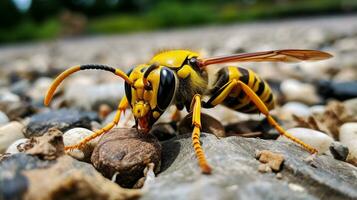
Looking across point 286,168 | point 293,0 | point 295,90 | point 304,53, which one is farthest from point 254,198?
point 293,0

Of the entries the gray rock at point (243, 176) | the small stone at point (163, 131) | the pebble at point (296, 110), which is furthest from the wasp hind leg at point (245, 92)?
the pebble at point (296, 110)

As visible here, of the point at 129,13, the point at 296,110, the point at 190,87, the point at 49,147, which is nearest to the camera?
the point at 49,147

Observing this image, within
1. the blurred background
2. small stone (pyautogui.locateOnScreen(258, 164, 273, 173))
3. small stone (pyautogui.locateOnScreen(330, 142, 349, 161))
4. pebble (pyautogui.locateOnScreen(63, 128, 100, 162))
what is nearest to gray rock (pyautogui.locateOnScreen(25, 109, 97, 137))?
pebble (pyautogui.locateOnScreen(63, 128, 100, 162))

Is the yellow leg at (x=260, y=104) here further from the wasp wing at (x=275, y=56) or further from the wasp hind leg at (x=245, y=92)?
the wasp wing at (x=275, y=56)

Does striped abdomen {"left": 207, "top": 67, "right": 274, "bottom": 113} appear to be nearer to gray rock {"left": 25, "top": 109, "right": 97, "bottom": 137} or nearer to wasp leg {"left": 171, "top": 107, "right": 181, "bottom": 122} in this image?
wasp leg {"left": 171, "top": 107, "right": 181, "bottom": 122}

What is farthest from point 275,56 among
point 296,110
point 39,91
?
point 39,91

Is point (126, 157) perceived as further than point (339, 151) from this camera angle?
No

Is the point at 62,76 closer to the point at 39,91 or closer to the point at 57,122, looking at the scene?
the point at 57,122
